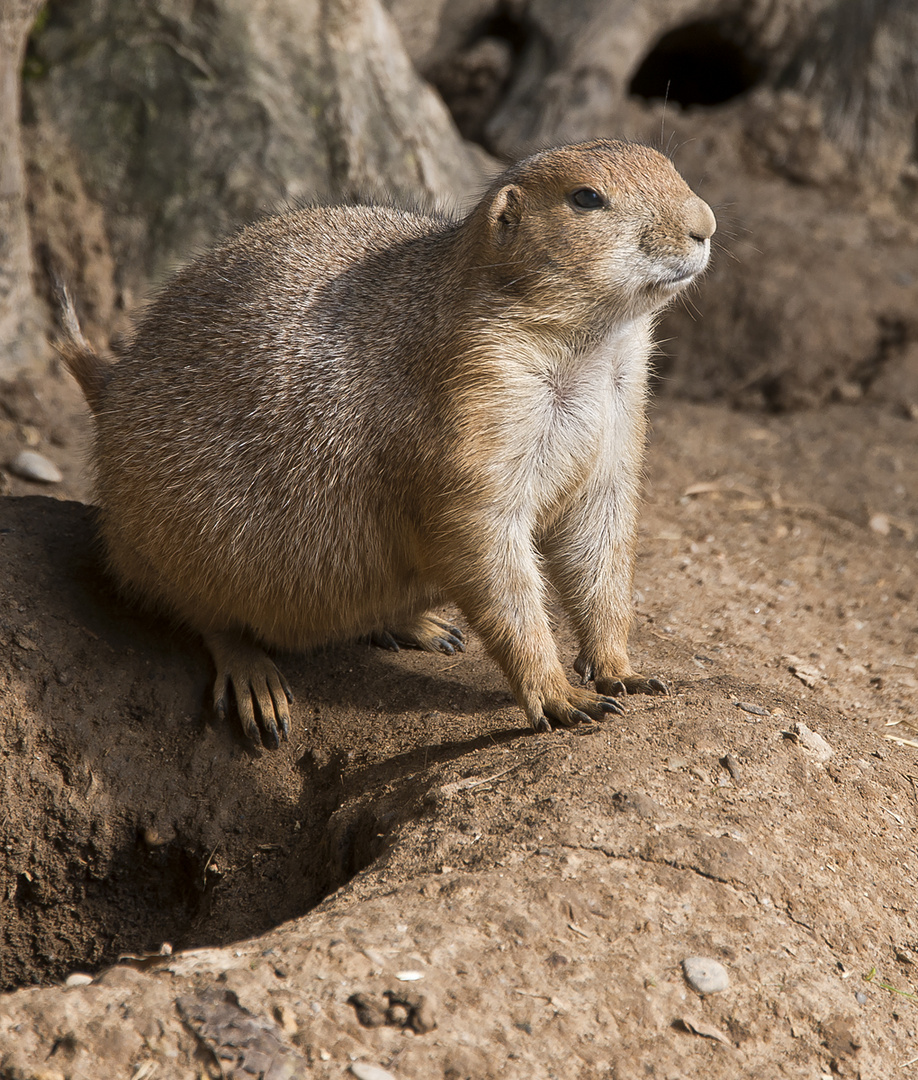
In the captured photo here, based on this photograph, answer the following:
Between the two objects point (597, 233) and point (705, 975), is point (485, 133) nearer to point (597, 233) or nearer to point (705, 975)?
point (597, 233)

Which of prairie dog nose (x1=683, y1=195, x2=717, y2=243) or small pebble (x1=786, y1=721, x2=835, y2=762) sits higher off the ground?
prairie dog nose (x1=683, y1=195, x2=717, y2=243)

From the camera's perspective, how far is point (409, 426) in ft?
13.0

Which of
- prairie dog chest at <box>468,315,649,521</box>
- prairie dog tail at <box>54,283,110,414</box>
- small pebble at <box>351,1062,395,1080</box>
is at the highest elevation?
prairie dog chest at <box>468,315,649,521</box>

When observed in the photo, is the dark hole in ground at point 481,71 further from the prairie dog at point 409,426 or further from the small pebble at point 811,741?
the small pebble at point 811,741

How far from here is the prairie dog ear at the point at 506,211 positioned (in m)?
3.83

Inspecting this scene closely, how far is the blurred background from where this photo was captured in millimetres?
7062

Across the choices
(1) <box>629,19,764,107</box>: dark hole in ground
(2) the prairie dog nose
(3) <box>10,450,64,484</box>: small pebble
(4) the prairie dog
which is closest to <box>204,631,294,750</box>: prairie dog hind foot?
(4) the prairie dog

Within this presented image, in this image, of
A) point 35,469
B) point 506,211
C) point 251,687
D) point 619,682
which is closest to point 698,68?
point 35,469

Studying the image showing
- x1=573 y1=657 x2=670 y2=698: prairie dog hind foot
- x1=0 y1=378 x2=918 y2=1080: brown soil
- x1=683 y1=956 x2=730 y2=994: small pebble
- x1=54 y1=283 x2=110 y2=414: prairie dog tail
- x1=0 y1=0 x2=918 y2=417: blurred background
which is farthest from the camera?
x1=0 y1=0 x2=918 y2=417: blurred background

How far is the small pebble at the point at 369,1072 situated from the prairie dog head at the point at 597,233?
2.41 metres

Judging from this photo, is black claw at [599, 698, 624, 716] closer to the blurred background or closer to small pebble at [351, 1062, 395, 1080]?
small pebble at [351, 1062, 395, 1080]

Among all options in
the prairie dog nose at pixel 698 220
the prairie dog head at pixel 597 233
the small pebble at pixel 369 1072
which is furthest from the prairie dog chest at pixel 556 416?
the small pebble at pixel 369 1072

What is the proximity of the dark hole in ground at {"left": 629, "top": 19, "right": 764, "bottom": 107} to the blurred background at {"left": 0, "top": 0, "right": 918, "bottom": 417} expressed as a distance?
2 centimetres

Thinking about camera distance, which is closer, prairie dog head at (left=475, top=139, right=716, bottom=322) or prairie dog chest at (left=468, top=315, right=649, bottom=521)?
prairie dog head at (left=475, top=139, right=716, bottom=322)
